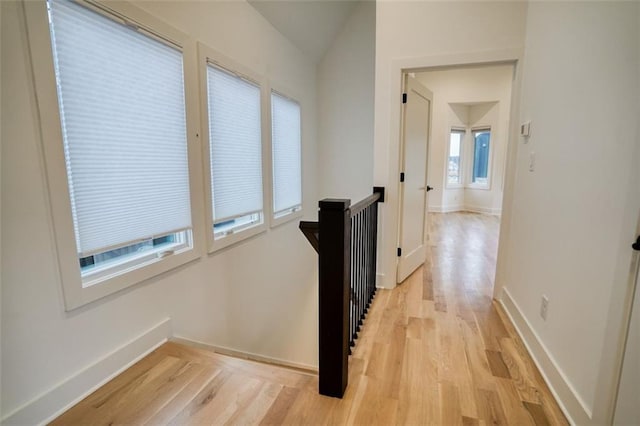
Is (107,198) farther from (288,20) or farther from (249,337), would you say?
(288,20)

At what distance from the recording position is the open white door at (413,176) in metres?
2.86

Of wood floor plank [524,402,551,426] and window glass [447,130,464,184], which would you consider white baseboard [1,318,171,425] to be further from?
window glass [447,130,464,184]

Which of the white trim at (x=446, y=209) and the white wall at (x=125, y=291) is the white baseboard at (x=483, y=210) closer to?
the white trim at (x=446, y=209)

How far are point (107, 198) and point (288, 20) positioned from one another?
2628 mm

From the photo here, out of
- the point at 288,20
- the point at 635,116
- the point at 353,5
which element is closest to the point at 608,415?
the point at 635,116

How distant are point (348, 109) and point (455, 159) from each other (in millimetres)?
4742

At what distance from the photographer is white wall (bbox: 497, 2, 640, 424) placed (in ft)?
3.83

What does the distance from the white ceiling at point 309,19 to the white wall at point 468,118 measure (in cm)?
322

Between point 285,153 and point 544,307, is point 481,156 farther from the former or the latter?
point 544,307

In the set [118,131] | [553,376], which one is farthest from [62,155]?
[553,376]

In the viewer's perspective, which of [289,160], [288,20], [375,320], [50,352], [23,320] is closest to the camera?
[23,320]

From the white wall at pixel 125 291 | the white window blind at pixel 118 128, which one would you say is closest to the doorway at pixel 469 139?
the white wall at pixel 125 291

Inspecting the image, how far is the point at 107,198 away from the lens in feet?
5.46

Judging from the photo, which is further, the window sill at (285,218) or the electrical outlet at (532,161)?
the window sill at (285,218)
